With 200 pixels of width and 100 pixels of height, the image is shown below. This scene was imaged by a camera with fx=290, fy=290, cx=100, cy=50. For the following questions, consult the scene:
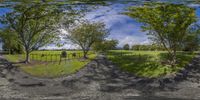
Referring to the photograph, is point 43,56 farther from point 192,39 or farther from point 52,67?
point 192,39

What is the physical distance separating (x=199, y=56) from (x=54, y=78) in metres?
2.48

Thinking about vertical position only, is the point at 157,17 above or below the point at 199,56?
above

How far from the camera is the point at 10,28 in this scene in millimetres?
4676

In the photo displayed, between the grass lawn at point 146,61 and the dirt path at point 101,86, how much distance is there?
10 centimetres

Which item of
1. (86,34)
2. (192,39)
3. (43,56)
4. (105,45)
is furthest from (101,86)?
A: (192,39)

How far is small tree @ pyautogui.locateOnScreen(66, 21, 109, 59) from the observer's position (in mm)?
4406

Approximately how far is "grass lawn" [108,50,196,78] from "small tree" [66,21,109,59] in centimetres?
33

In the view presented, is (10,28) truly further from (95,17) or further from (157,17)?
(157,17)

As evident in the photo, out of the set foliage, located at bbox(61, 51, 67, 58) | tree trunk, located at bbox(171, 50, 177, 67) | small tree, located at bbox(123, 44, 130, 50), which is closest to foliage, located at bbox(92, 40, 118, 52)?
small tree, located at bbox(123, 44, 130, 50)

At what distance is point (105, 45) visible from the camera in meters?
4.59

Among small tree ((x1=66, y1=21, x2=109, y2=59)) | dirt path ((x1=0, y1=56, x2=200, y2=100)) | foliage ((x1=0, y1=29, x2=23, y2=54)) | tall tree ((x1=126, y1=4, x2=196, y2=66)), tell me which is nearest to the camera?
foliage ((x1=0, y1=29, x2=23, y2=54))

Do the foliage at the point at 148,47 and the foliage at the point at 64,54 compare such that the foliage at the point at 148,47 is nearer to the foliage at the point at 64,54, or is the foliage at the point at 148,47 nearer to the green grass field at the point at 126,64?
the green grass field at the point at 126,64

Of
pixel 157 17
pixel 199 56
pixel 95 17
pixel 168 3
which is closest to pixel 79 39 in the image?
pixel 95 17

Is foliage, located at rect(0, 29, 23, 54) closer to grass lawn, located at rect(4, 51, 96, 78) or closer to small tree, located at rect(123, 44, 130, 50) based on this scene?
grass lawn, located at rect(4, 51, 96, 78)
